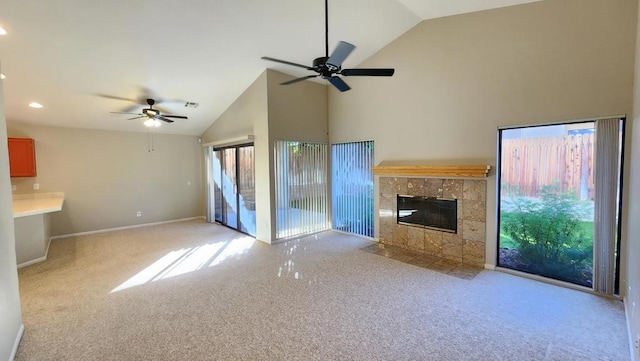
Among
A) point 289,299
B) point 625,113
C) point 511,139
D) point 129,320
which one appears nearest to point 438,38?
point 511,139

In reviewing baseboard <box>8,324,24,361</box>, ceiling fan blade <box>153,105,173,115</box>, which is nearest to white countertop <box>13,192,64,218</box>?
ceiling fan blade <box>153,105,173,115</box>

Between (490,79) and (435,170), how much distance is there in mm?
1514

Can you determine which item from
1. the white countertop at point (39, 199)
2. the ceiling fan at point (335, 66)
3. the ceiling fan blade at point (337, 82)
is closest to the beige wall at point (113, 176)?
the white countertop at point (39, 199)

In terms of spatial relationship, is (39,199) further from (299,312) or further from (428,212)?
(428,212)

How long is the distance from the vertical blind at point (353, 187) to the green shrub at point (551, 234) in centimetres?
248

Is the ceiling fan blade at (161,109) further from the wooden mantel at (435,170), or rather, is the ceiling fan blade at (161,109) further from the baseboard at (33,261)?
the wooden mantel at (435,170)

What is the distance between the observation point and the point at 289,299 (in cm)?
329

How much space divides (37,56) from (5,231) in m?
2.83

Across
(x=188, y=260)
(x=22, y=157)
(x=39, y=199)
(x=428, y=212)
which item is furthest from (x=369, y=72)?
(x=39, y=199)

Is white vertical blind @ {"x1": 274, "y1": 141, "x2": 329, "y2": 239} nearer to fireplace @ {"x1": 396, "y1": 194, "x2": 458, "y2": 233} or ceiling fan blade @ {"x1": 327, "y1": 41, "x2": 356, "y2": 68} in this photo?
fireplace @ {"x1": 396, "y1": 194, "x2": 458, "y2": 233}

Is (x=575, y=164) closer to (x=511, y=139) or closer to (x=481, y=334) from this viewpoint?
(x=511, y=139)

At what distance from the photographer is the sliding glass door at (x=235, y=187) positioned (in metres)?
6.25

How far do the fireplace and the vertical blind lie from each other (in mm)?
777

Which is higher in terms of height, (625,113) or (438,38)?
(438,38)
